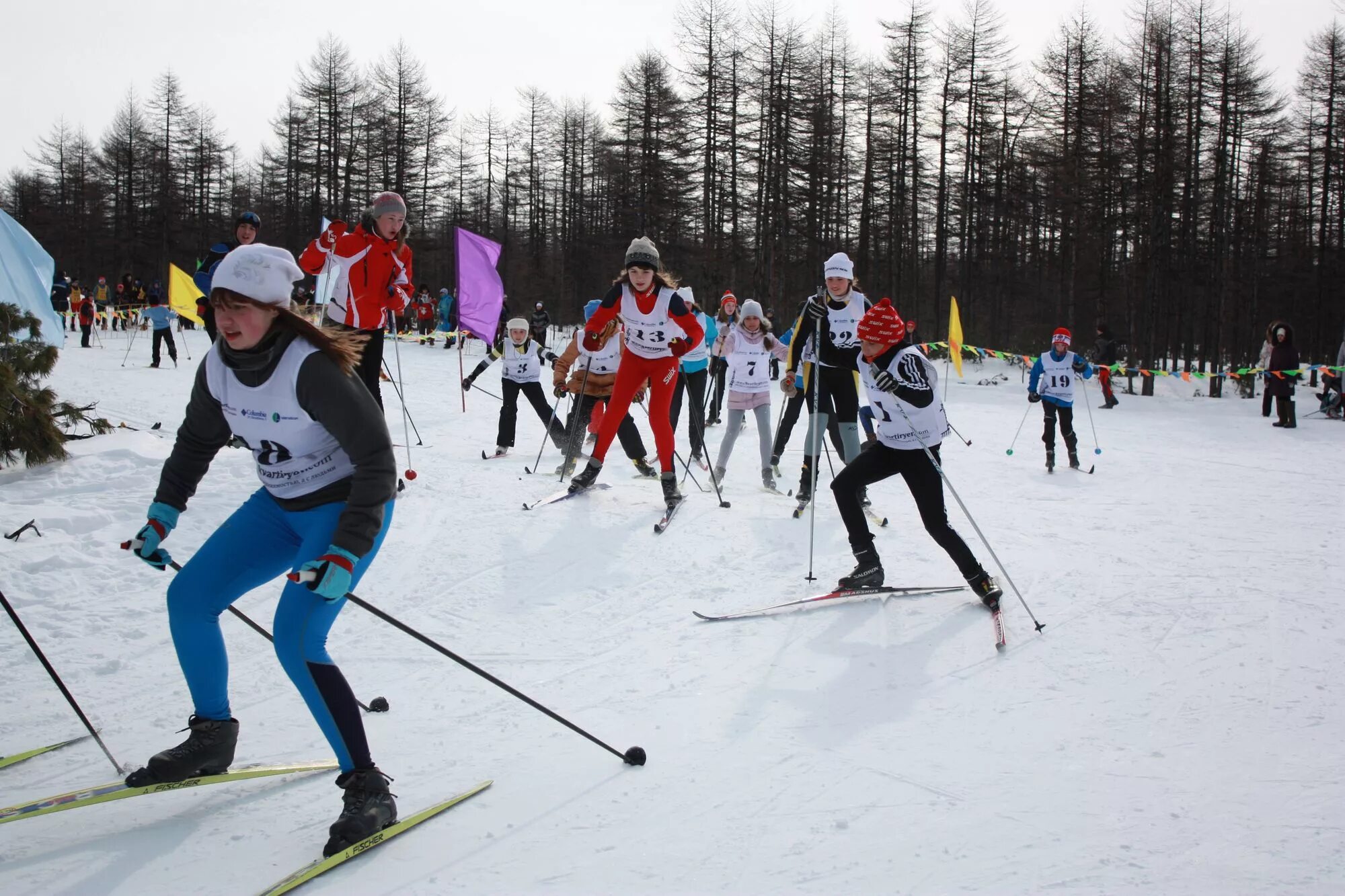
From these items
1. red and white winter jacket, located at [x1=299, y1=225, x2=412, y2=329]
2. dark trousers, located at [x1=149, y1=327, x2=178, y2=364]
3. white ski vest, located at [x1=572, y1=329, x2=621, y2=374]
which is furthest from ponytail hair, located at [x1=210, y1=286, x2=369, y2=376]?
dark trousers, located at [x1=149, y1=327, x2=178, y2=364]

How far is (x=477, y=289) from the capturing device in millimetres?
11508

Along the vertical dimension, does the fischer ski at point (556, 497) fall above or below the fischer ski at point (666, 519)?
above

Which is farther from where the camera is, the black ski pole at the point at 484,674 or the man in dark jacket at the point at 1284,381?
the man in dark jacket at the point at 1284,381

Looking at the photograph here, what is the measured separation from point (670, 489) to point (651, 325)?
57.9 inches

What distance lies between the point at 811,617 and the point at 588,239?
37.7m

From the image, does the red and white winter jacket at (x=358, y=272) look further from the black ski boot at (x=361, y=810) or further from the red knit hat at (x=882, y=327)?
the black ski boot at (x=361, y=810)

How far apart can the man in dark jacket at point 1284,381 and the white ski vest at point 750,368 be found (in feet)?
40.9

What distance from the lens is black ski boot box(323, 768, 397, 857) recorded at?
2777 mm

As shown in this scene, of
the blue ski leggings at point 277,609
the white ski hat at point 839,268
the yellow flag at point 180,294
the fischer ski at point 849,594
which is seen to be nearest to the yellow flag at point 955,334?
the white ski hat at point 839,268

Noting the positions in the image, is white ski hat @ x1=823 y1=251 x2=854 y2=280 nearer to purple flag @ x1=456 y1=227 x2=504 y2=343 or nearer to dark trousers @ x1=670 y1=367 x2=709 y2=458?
dark trousers @ x1=670 y1=367 x2=709 y2=458

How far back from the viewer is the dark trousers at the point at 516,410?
→ 35.2ft

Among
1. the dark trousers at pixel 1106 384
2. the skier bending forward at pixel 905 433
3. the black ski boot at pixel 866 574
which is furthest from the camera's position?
the dark trousers at pixel 1106 384

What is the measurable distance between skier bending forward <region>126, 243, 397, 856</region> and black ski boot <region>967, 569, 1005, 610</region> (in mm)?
3711

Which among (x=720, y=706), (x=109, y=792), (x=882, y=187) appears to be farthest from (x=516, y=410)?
(x=882, y=187)
